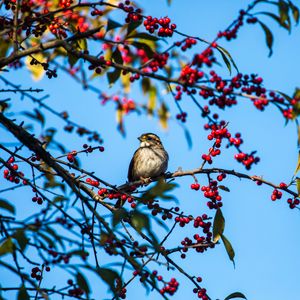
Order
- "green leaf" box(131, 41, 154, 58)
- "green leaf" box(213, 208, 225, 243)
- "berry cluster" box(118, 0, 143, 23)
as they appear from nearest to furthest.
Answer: "green leaf" box(131, 41, 154, 58) → "berry cluster" box(118, 0, 143, 23) → "green leaf" box(213, 208, 225, 243)

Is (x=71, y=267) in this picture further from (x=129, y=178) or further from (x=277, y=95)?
(x=129, y=178)

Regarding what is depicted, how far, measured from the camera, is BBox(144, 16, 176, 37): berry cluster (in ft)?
13.7

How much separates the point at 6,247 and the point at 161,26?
200 centimetres

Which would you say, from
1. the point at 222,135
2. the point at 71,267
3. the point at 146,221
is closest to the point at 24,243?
the point at 71,267

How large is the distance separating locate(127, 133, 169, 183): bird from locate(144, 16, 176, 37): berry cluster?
4.51 m

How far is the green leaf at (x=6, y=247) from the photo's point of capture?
295 centimetres

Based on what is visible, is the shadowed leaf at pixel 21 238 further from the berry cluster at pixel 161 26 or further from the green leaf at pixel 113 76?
the berry cluster at pixel 161 26

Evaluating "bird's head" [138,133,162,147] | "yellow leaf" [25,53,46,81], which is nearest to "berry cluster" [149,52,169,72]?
"yellow leaf" [25,53,46,81]

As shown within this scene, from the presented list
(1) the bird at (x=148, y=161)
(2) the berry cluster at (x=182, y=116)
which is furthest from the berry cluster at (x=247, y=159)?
(1) the bird at (x=148, y=161)

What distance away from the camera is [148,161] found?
9.02m

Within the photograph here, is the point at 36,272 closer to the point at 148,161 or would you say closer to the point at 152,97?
the point at 152,97

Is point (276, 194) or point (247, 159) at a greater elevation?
point (276, 194)

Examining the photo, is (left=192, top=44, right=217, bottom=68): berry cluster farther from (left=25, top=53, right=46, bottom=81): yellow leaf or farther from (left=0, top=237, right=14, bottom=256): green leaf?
(left=25, top=53, right=46, bottom=81): yellow leaf

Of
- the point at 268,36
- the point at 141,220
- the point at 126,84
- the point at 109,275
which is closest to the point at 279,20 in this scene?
the point at 268,36
